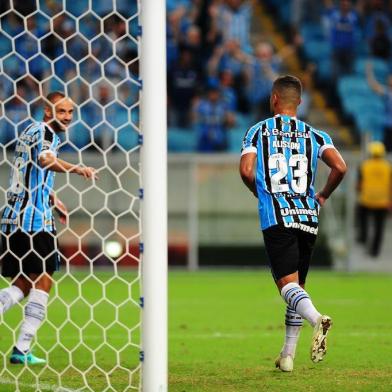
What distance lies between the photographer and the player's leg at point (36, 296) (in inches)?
284

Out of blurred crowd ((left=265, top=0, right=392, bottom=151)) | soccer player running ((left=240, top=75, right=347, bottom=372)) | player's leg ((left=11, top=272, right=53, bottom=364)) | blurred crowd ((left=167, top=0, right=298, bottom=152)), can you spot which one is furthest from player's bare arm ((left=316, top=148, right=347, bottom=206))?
blurred crowd ((left=265, top=0, right=392, bottom=151))

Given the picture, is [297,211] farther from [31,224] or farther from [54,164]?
[31,224]

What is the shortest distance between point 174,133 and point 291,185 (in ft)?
39.3

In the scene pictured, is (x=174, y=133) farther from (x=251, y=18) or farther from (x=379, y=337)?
(x=379, y=337)

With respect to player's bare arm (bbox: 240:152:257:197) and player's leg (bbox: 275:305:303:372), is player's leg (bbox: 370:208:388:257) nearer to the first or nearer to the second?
player's leg (bbox: 275:305:303:372)

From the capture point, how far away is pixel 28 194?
7.22m

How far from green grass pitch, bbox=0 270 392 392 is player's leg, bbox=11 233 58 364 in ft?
0.47

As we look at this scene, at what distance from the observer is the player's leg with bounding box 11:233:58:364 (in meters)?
7.20

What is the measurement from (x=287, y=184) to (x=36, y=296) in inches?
76.2

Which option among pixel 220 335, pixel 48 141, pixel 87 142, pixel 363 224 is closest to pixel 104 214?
pixel 87 142

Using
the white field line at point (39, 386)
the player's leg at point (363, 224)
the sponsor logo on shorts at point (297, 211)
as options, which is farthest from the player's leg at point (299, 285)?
the player's leg at point (363, 224)

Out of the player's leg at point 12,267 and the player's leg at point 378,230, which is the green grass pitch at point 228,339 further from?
the player's leg at point 378,230

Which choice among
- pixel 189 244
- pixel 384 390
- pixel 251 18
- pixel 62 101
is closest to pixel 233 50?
pixel 251 18

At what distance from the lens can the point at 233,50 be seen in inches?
775
